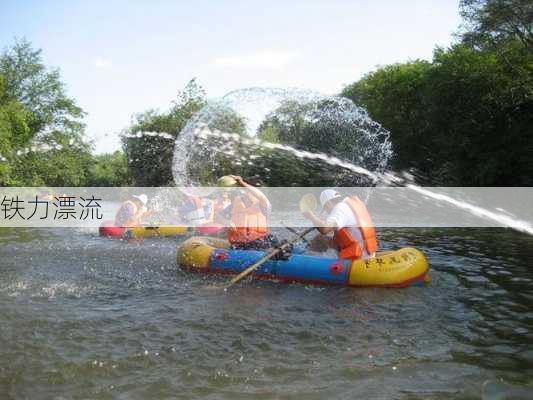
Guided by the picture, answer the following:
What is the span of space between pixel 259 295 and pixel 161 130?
119 feet

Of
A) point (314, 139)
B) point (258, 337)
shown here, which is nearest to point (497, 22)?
point (314, 139)

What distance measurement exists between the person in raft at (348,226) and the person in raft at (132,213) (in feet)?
26.6

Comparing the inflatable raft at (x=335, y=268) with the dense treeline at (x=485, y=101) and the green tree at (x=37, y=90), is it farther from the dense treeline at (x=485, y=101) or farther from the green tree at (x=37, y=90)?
the green tree at (x=37, y=90)

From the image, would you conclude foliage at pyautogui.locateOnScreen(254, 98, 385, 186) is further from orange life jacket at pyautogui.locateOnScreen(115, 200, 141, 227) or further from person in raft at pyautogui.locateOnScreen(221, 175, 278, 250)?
orange life jacket at pyautogui.locateOnScreen(115, 200, 141, 227)

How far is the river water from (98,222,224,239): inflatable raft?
4.42m

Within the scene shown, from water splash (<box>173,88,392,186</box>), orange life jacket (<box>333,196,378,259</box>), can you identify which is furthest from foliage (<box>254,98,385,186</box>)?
orange life jacket (<box>333,196,378,259</box>)

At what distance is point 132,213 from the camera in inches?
590

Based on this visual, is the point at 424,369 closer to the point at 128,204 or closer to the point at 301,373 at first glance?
the point at 301,373

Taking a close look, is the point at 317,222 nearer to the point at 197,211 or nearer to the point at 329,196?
the point at 329,196

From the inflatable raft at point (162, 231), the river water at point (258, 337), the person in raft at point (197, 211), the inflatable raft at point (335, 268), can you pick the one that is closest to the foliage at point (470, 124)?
the person in raft at point (197, 211)

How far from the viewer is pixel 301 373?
498 centimetres

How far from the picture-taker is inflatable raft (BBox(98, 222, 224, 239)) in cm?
1445

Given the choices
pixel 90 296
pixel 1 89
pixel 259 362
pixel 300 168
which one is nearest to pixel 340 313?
pixel 259 362

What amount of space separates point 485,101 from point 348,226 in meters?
20.8
